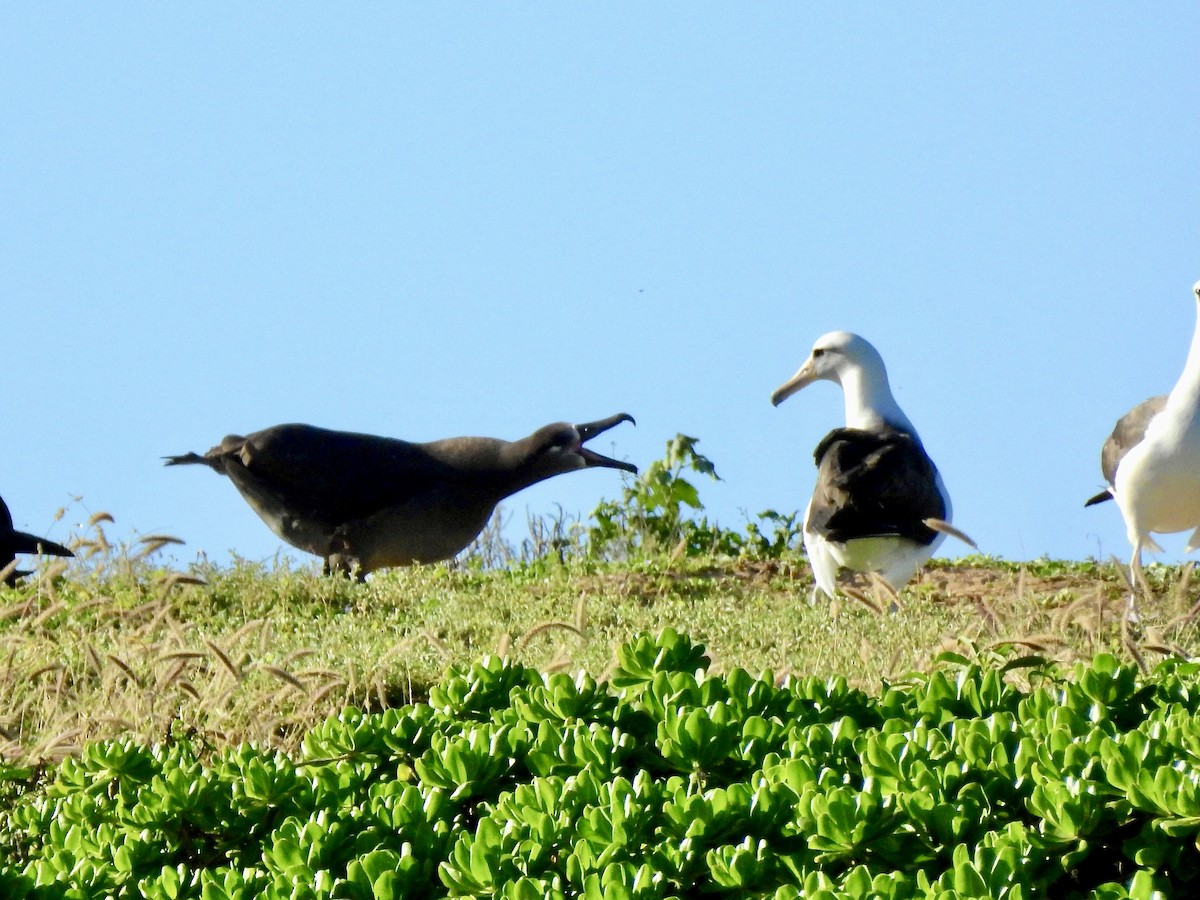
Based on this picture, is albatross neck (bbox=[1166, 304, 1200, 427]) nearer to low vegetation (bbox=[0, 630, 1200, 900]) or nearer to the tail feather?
low vegetation (bbox=[0, 630, 1200, 900])

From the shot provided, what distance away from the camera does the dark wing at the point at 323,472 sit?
426 inches

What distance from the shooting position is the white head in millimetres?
9945

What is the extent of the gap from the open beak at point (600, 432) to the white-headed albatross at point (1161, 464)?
12.7 feet

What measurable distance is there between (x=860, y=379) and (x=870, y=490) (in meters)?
1.75

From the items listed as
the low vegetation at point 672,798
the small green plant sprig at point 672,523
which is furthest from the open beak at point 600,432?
the low vegetation at point 672,798

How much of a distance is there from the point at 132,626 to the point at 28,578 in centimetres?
327

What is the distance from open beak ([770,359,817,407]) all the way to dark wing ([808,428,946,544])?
5.94 ft

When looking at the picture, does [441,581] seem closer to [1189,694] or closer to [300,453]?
[300,453]

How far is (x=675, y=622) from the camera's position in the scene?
779cm

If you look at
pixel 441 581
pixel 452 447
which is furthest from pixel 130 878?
pixel 452 447

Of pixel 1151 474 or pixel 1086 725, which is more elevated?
pixel 1151 474

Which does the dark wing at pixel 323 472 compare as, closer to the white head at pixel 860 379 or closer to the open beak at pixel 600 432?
the open beak at pixel 600 432

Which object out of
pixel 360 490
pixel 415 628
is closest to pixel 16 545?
pixel 360 490

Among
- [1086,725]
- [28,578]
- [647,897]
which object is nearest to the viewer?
[647,897]
